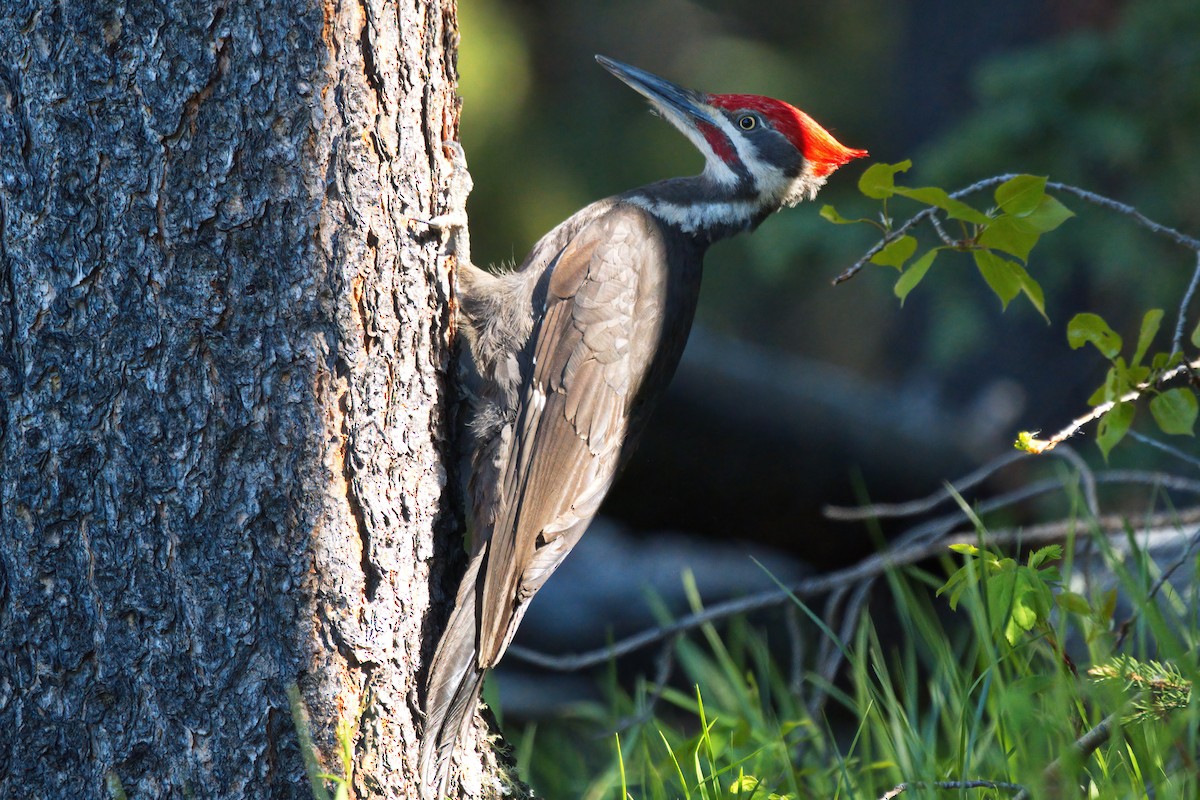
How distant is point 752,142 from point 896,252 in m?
1.15

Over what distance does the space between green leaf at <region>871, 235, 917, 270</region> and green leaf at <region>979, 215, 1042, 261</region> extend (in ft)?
0.47

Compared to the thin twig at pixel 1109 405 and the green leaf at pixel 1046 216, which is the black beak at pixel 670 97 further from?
the thin twig at pixel 1109 405

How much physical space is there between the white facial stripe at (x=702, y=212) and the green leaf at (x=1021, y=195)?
3.99 ft

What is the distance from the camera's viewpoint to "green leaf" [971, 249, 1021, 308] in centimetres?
184

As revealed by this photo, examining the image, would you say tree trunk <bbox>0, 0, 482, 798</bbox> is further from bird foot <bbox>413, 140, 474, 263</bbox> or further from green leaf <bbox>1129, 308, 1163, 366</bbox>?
green leaf <bbox>1129, 308, 1163, 366</bbox>

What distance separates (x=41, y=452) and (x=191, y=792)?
→ 1.91 ft

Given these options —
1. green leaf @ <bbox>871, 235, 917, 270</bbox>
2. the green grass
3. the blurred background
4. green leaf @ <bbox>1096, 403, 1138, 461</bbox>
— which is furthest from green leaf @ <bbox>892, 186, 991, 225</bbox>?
the blurred background

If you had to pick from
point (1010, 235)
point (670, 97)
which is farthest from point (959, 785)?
point (670, 97)

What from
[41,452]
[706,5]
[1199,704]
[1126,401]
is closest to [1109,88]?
[1126,401]

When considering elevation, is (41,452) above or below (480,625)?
above

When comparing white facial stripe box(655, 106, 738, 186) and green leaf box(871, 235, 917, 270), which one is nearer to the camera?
green leaf box(871, 235, 917, 270)

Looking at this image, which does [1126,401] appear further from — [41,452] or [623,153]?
[623,153]

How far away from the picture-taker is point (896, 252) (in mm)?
1909

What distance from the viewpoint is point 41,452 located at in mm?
1697
